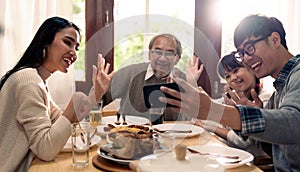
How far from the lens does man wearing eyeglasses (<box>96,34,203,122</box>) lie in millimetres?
1821

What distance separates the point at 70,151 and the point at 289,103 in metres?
0.76

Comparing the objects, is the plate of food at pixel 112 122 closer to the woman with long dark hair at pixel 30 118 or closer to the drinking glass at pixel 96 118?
the drinking glass at pixel 96 118

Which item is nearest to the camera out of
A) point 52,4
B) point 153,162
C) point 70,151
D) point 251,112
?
point 153,162

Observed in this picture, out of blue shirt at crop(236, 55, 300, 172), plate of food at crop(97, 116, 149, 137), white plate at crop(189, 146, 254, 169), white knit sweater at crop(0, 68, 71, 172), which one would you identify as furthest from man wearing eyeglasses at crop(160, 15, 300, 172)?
plate of food at crop(97, 116, 149, 137)

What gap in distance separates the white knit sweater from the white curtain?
0.97 metres

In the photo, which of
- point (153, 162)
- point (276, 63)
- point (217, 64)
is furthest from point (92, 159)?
point (217, 64)

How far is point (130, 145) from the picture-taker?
115cm

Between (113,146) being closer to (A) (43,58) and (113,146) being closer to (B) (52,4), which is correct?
(A) (43,58)

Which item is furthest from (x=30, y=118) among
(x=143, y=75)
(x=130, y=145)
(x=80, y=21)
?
(x=80, y=21)

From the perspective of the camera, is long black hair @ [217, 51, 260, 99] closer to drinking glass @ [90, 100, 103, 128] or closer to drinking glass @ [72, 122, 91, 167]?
drinking glass @ [90, 100, 103, 128]

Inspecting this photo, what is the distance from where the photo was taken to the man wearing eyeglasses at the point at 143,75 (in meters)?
1.82

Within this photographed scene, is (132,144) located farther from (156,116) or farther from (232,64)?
(232,64)

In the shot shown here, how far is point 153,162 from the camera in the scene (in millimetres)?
901

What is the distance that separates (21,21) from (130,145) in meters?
1.48
